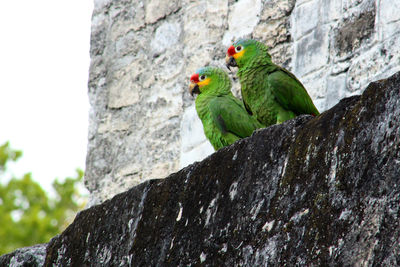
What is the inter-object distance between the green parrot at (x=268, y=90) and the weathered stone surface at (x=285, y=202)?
74 cm

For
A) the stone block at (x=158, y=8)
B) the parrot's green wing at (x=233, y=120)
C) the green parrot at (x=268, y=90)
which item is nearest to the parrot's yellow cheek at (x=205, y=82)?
the parrot's green wing at (x=233, y=120)

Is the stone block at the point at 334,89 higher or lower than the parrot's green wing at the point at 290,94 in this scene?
lower

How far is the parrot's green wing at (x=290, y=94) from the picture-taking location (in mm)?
2900

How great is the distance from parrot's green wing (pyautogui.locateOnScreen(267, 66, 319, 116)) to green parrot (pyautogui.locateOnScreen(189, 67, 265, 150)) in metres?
0.28

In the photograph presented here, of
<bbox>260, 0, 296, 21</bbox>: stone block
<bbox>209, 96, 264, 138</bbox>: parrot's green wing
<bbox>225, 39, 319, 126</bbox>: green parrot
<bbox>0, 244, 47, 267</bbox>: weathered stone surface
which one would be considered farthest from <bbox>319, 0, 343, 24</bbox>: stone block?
<bbox>0, 244, 47, 267</bbox>: weathered stone surface

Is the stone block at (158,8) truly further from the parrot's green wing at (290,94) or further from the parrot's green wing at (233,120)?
the parrot's green wing at (290,94)

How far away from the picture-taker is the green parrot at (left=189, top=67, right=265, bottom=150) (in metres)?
3.26

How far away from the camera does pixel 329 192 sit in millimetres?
1707

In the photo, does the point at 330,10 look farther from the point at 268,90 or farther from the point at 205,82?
the point at 268,90

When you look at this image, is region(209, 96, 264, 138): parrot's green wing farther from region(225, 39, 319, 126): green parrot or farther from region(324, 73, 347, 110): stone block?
region(324, 73, 347, 110): stone block

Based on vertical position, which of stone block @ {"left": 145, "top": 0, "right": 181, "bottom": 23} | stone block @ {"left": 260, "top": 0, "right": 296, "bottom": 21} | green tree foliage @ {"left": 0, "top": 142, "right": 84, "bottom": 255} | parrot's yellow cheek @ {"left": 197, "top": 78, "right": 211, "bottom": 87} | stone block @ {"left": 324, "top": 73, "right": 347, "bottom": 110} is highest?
stone block @ {"left": 145, "top": 0, "right": 181, "bottom": 23}

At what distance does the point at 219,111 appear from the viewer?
3.30m

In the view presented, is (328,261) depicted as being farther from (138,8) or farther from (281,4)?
(138,8)

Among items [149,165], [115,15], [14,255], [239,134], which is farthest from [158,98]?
[14,255]
